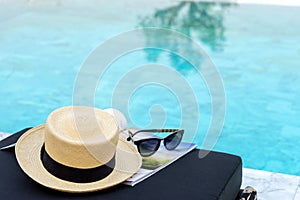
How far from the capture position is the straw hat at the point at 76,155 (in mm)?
1910

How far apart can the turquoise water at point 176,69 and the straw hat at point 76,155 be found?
1.97 meters

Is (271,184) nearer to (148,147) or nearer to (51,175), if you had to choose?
(148,147)

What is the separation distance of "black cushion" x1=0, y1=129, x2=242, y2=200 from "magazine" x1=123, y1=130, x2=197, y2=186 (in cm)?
2

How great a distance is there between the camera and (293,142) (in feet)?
13.4

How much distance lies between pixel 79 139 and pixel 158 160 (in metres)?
0.42

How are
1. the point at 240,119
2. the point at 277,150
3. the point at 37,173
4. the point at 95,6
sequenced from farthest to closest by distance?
the point at 95,6, the point at 240,119, the point at 277,150, the point at 37,173

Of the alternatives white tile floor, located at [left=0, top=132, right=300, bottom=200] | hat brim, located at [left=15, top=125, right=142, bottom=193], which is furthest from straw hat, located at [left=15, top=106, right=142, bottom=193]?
white tile floor, located at [left=0, top=132, right=300, bottom=200]

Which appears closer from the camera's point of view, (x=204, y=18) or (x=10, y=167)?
(x=10, y=167)

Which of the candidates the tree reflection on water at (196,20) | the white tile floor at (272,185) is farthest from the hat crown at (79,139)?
the tree reflection on water at (196,20)

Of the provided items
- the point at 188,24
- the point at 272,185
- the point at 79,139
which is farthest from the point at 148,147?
the point at 188,24

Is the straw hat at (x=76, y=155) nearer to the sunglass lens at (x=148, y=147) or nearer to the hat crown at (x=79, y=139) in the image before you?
the hat crown at (x=79, y=139)

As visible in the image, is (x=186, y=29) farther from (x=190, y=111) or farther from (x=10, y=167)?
(x=10, y=167)

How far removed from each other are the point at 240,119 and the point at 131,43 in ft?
6.86

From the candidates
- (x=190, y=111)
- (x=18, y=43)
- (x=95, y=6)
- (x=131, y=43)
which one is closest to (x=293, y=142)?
(x=190, y=111)
